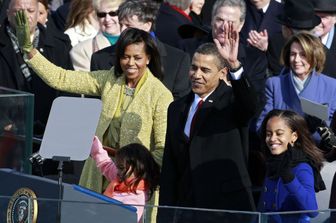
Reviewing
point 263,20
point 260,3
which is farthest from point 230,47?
point 260,3

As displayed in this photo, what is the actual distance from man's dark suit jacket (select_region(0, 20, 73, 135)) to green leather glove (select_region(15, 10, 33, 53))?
4.37 ft

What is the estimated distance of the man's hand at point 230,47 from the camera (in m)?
8.77

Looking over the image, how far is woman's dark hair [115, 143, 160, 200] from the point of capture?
9.23m

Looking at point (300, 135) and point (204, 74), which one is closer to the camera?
point (204, 74)

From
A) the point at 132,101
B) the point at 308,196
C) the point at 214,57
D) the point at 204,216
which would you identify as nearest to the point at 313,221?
the point at 204,216

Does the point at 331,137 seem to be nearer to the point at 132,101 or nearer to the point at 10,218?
the point at 132,101

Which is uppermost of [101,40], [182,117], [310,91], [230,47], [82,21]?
[82,21]

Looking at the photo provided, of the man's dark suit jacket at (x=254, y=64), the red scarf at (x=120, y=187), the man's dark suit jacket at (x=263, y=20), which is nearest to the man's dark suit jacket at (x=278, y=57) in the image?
the man's dark suit jacket at (x=254, y=64)

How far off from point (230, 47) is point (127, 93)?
1.17 metres

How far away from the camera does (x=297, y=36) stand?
1034cm

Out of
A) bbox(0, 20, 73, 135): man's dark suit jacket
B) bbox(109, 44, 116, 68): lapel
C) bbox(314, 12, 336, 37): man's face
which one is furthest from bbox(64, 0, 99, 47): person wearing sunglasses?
bbox(314, 12, 336, 37): man's face

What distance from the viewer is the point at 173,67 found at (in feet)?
34.2

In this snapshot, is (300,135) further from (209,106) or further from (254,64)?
(254,64)

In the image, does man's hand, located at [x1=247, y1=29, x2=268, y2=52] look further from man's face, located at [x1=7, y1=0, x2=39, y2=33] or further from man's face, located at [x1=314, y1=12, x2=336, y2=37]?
man's face, located at [x1=7, y1=0, x2=39, y2=33]
